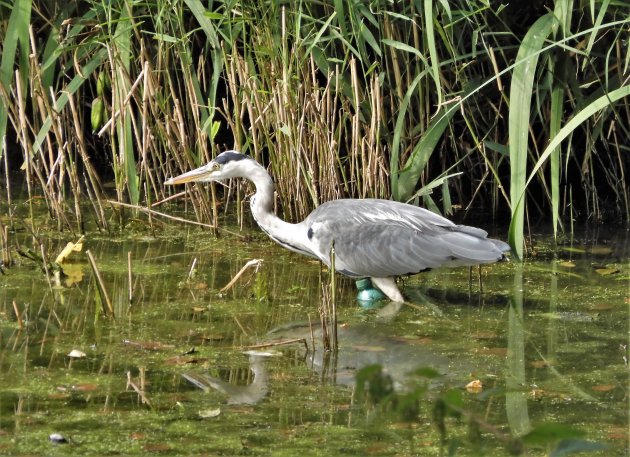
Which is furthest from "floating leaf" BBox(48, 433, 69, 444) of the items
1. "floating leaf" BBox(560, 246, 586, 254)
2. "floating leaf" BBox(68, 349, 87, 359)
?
"floating leaf" BBox(560, 246, 586, 254)

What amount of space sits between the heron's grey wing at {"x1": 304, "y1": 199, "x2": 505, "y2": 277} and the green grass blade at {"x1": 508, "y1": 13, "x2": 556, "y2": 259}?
0.88 ft

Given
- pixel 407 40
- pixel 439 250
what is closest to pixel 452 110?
pixel 407 40

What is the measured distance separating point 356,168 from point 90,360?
2.28 m

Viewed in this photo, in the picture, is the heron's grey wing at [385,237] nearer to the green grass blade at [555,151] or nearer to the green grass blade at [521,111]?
the green grass blade at [521,111]

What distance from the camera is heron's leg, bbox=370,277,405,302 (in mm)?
5348

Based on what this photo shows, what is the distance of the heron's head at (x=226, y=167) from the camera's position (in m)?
5.80

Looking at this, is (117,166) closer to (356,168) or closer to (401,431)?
(356,168)

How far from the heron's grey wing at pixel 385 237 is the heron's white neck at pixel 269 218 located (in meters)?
0.14

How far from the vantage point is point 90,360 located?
421 centimetres

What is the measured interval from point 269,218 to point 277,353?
1.43 metres

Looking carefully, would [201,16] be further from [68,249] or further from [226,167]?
[68,249]

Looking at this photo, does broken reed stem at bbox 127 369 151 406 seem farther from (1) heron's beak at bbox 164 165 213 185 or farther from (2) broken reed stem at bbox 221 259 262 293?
(1) heron's beak at bbox 164 165 213 185

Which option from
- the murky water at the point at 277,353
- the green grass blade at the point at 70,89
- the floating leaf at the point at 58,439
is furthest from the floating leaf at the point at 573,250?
the floating leaf at the point at 58,439

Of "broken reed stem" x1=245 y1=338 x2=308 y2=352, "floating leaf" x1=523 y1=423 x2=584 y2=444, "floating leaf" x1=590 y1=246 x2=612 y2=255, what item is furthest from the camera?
"floating leaf" x1=590 y1=246 x2=612 y2=255
